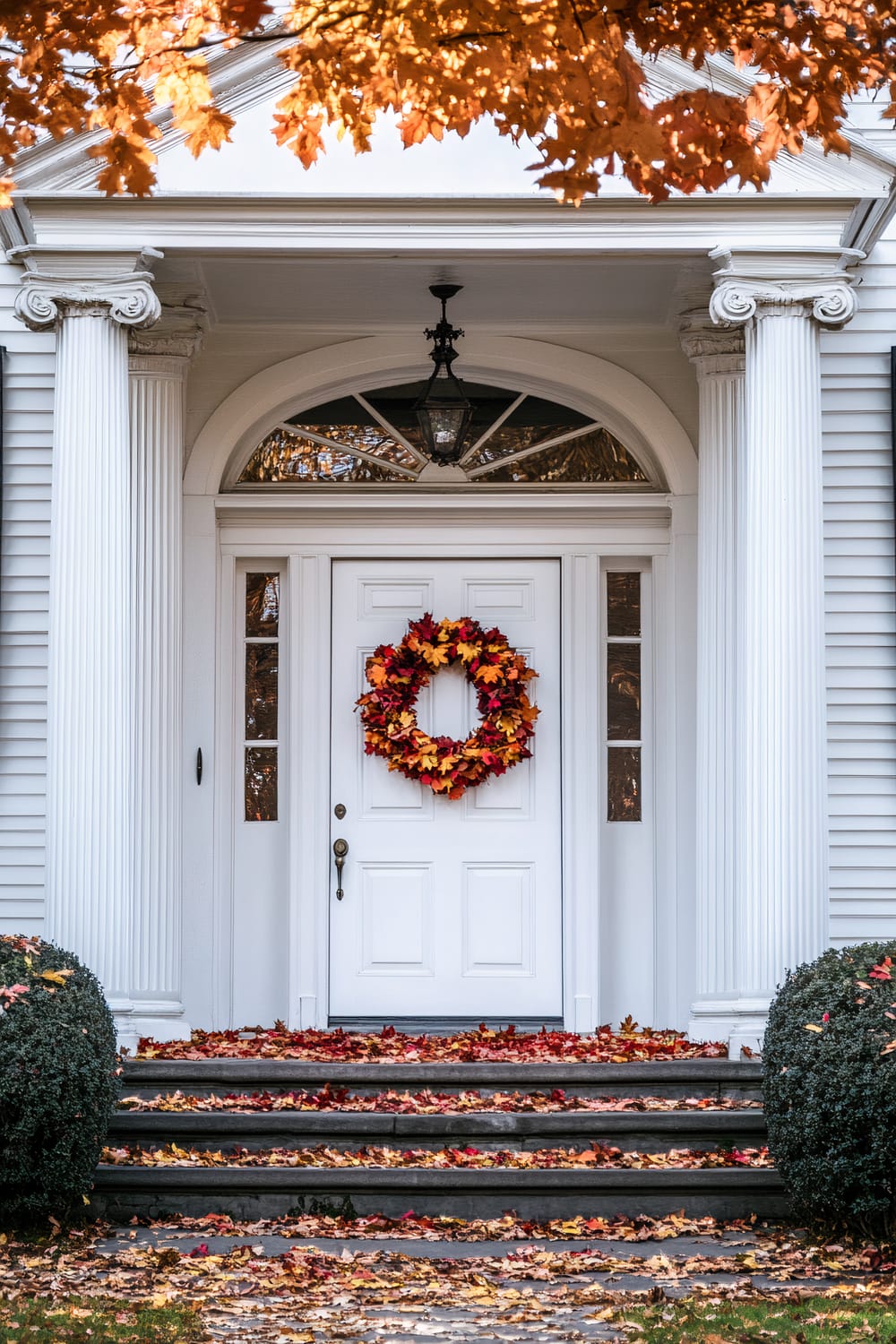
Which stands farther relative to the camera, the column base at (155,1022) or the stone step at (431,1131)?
the column base at (155,1022)

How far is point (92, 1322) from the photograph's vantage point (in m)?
4.96

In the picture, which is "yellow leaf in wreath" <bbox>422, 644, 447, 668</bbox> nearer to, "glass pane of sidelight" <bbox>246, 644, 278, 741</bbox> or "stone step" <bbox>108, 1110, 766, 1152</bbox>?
"glass pane of sidelight" <bbox>246, 644, 278, 741</bbox>

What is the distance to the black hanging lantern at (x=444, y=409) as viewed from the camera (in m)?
8.44

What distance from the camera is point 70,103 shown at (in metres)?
5.04

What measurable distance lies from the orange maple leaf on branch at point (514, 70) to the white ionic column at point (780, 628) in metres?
1.94

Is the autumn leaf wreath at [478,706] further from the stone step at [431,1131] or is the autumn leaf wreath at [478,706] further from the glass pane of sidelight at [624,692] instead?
the stone step at [431,1131]

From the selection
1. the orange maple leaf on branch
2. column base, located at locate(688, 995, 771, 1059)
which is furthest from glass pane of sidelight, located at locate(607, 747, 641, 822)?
the orange maple leaf on branch

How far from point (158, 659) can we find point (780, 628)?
304 centimetres

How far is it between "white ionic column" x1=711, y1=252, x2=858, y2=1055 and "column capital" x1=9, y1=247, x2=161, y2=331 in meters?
2.55

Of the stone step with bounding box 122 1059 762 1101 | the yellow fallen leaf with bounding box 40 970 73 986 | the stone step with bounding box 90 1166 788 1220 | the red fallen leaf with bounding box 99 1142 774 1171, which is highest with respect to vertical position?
the yellow fallen leaf with bounding box 40 970 73 986

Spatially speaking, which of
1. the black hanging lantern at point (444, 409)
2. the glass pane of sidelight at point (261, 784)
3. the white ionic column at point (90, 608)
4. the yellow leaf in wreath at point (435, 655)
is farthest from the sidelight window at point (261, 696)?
the white ionic column at point (90, 608)

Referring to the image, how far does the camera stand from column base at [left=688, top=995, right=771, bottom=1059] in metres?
7.17

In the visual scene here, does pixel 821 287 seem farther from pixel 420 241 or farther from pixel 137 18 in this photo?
pixel 137 18

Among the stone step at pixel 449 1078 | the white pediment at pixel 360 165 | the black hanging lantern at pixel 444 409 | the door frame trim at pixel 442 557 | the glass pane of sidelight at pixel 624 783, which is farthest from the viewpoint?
the glass pane of sidelight at pixel 624 783
